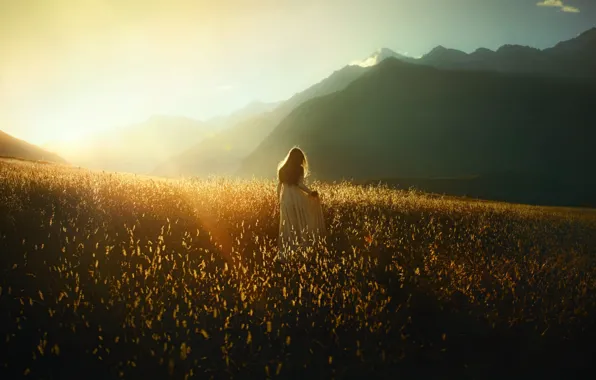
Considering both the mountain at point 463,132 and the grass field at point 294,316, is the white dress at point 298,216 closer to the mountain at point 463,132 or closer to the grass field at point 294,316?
the grass field at point 294,316

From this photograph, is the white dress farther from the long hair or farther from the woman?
the long hair

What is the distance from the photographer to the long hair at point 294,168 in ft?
23.0

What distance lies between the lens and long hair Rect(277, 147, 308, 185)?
7.01m

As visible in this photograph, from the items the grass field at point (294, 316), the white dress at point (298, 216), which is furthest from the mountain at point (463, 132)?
the grass field at point (294, 316)

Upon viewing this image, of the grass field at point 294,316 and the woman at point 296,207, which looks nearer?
the grass field at point 294,316

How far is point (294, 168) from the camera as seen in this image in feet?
23.0

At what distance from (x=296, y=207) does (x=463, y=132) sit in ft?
604

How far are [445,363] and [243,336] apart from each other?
6.13 ft

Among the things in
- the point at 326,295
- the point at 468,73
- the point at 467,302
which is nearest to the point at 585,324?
the point at 467,302

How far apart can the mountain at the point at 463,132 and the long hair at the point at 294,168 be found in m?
151

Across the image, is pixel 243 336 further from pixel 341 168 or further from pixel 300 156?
pixel 341 168

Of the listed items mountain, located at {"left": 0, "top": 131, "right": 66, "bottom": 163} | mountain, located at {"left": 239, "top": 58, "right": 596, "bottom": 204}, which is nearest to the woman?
mountain, located at {"left": 0, "top": 131, "right": 66, "bottom": 163}

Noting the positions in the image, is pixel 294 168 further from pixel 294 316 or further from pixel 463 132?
pixel 463 132

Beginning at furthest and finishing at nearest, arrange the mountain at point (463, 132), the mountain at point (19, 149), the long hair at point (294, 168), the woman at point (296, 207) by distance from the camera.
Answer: the mountain at point (463, 132)
the mountain at point (19, 149)
the long hair at point (294, 168)
the woman at point (296, 207)
